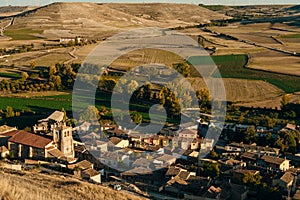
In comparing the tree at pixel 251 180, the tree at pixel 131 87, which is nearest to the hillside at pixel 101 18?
the tree at pixel 131 87

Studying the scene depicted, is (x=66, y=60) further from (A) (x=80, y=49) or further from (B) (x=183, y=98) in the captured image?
(B) (x=183, y=98)

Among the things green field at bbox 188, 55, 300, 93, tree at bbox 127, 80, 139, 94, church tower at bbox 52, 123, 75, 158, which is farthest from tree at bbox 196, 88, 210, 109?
church tower at bbox 52, 123, 75, 158

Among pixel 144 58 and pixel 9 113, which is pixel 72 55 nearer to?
pixel 144 58

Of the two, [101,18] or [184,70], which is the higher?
[101,18]

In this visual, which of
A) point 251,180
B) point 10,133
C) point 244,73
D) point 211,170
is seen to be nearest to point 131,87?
point 10,133

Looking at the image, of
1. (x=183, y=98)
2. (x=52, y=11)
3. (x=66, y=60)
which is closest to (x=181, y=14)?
(x=52, y=11)

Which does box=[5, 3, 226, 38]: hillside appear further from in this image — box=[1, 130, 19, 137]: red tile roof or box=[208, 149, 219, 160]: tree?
box=[208, 149, 219, 160]: tree

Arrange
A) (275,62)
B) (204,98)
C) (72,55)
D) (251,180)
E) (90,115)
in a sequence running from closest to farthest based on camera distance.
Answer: (251,180) < (90,115) < (204,98) < (275,62) < (72,55)
